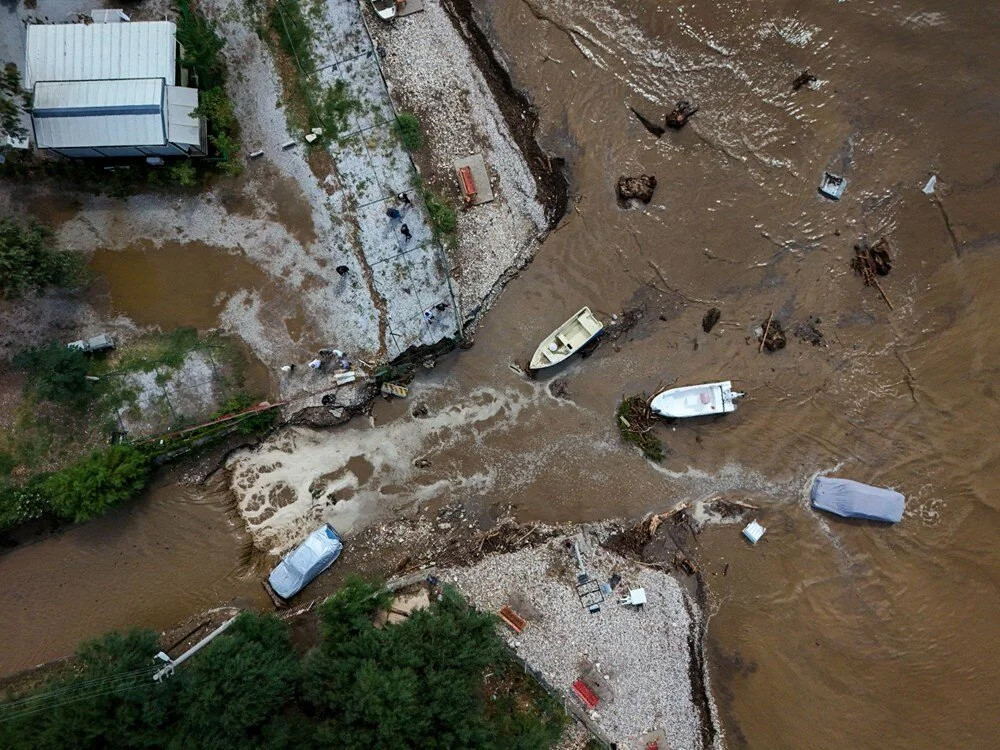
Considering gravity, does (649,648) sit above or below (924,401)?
below

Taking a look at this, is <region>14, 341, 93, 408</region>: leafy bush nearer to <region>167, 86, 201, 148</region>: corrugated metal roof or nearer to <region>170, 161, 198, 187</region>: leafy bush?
<region>170, 161, 198, 187</region>: leafy bush

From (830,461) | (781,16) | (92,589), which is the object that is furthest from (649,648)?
(781,16)

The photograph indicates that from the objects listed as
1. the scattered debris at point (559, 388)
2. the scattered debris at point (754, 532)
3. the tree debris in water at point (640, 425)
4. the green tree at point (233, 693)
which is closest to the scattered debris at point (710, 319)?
the tree debris in water at point (640, 425)

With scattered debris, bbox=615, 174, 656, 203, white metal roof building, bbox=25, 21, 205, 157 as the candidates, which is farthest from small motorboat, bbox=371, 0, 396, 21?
scattered debris, bbox=615, 174, 656, 203

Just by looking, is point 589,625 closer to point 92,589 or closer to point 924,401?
point 924,401

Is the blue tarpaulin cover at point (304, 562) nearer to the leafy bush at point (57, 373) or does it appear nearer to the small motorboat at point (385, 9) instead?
the leafy bush at point (57, 373)

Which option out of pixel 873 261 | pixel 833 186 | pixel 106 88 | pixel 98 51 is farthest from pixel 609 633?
pixel 98 51

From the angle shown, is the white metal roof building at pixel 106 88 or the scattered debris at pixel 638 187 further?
the scattered debris at pixel 638 187
